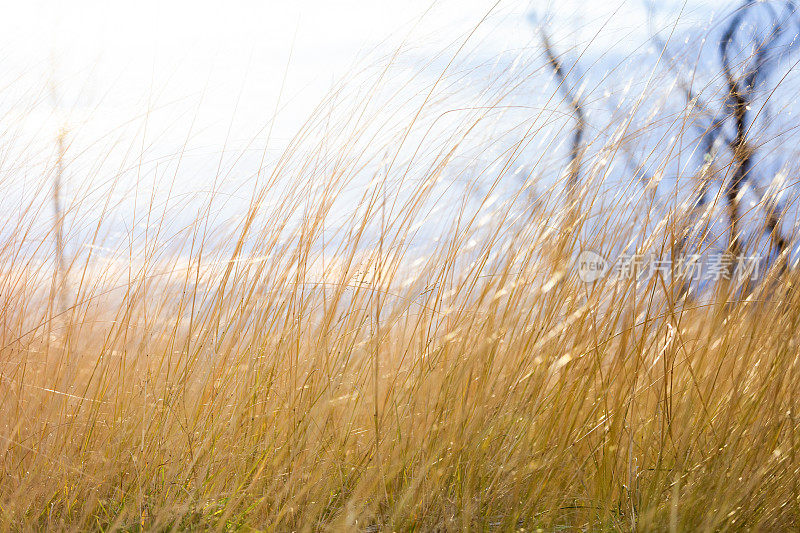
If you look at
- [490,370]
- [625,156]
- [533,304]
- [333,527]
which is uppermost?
[625,156]

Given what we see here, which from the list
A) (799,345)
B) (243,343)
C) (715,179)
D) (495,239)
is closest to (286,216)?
(243,343)

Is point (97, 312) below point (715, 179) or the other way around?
below

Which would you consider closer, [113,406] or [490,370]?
[490,370]

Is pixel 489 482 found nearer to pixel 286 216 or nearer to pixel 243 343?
pixel 243 343

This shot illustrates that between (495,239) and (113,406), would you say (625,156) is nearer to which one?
(495,239)

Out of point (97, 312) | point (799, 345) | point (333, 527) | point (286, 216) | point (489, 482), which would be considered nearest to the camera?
point (333, 527)

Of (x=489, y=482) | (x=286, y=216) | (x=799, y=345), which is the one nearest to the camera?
(x=489, y=482)

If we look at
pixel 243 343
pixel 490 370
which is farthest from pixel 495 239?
pixel 243 343

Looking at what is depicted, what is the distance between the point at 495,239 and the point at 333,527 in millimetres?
819

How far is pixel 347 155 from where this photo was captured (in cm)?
179

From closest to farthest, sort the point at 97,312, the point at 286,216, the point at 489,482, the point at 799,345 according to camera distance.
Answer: the point at 489,482 → the point at 799,345 → the point at 286,216 → the point at 97,312

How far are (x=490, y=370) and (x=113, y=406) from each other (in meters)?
1.01

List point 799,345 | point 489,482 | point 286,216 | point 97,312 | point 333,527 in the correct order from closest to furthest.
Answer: point 333,527
point 489,482
point 799,345
point 286,216
point 97,312

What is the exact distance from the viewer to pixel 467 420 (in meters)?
1.50
